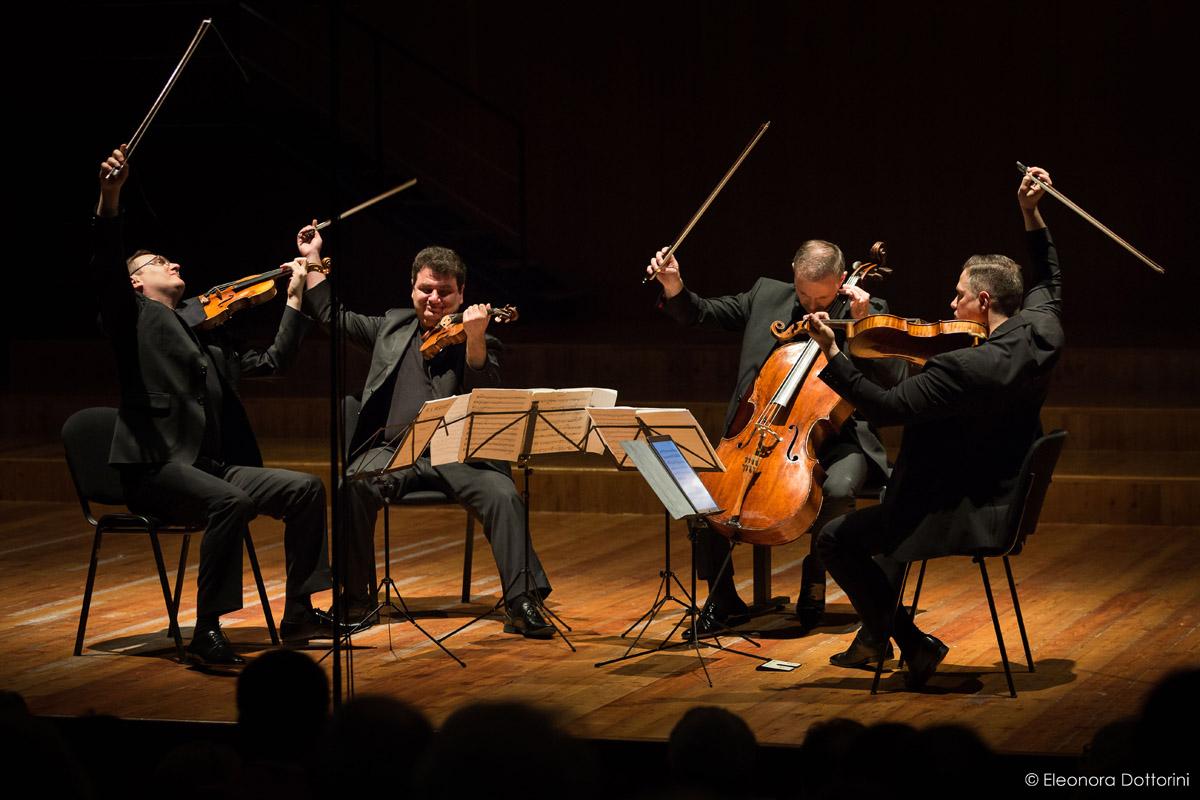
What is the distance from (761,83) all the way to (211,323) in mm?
5453

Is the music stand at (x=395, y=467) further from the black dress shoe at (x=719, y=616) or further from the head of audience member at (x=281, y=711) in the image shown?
the head of audience member at (x=281, y=711)

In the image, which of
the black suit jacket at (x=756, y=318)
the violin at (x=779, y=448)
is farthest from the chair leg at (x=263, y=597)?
the black suit jacket at (x=756, y=318)

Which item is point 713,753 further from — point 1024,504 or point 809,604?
point 809,604

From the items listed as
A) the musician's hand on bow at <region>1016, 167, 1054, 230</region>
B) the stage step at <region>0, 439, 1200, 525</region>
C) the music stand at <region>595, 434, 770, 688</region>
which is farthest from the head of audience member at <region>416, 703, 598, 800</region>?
the stage step at <region>0, 439, 1200, 525</region>

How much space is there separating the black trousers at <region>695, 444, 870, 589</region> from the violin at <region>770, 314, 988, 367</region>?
25.7 inches

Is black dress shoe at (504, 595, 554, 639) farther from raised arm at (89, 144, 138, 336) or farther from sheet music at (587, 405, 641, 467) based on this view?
raised arm at (89, 144, 138, 336)

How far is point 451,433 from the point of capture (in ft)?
14.4

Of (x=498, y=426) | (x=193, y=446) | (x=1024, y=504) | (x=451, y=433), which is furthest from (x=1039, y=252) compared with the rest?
(x=193, y=446)

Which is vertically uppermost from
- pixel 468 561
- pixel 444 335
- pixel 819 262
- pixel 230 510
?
pixel 819 262

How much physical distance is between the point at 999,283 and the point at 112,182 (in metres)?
2.29

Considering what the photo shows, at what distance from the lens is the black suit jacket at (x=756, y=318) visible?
4.71 metres

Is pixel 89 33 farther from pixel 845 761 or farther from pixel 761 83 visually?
pixel 845 761

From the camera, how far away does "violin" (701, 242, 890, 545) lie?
427cm

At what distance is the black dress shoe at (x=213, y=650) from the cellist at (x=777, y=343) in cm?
133
